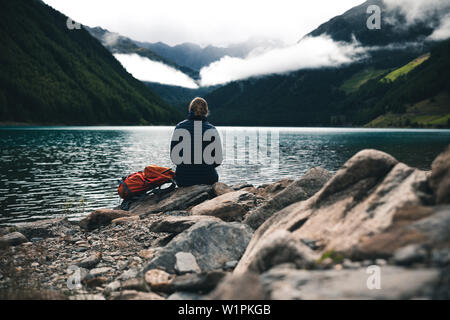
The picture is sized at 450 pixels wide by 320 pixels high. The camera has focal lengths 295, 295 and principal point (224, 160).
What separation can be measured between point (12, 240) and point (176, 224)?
214 inches

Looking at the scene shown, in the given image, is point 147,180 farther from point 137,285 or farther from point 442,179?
point 442,179

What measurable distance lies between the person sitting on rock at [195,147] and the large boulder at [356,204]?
533 centimetres

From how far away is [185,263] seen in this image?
611cm

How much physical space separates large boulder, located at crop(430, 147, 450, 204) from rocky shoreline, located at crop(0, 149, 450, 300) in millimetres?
14

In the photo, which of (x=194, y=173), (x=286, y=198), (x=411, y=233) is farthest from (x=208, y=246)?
(x=194, y=173)

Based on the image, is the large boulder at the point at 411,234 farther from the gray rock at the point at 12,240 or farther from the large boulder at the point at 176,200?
the gray rock at the point at 12,240

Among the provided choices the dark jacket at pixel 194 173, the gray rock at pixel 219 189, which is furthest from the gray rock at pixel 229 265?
the dark jacket at pixel 194 173

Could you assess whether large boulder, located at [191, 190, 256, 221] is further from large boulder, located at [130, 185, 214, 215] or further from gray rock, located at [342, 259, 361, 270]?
gray rock, located at [342, 259, 361, 270]

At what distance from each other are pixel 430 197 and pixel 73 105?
225 m

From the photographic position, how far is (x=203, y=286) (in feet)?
16.5

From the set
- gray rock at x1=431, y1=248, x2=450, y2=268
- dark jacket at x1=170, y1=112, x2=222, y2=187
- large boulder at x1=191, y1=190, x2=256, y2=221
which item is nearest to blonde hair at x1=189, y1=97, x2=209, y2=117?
dark jacket at x1=170, y1=112, x2=222, y2=187
